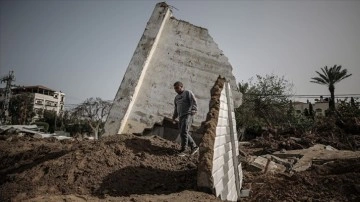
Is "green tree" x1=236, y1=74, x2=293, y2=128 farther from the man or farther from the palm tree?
the man

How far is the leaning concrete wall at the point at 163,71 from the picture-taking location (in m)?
7.66

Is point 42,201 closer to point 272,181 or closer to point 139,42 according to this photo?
point 272,181

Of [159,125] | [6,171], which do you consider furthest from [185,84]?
[6,171]

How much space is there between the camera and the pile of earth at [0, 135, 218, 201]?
3594mm

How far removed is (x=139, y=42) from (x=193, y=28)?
78.0 inches

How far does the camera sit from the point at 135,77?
25.5ft

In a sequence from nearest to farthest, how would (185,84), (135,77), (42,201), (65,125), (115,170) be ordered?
(42,201)
(115,170)
(135,77)
(185,84)
(65,125)

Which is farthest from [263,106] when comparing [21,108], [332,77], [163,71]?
[21,108]

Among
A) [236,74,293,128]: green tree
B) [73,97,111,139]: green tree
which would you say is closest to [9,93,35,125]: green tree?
[73,97,111,139]: green tree

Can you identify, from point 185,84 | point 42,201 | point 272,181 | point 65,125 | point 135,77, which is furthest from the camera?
point 65,125

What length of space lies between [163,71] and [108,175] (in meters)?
4.75

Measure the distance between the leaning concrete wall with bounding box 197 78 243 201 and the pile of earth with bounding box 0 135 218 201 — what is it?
25cm

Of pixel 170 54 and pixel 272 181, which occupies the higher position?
pixel 170 54

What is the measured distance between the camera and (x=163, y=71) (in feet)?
27.2
